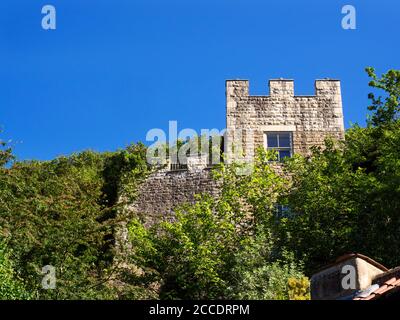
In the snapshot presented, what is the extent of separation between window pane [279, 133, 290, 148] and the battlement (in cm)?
161

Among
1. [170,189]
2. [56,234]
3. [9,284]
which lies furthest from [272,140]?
[9,284]

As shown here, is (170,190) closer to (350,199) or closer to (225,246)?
(225,246)

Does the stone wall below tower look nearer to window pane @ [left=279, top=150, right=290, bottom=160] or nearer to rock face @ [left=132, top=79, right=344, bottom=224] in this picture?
rock face @ [left=132, top=79, right=344, bottom=224]

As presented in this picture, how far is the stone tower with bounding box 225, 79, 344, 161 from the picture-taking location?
2645 cm

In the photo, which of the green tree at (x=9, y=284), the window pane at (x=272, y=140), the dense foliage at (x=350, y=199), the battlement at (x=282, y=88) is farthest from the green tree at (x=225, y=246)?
the green tree at (x=9, y=284)

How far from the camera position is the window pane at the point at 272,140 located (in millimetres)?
26500

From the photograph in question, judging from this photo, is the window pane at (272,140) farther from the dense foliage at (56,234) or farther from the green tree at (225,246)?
the dense foliage at (56,234)

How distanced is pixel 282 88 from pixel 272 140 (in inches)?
84.5

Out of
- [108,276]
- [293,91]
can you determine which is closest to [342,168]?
[293,91]

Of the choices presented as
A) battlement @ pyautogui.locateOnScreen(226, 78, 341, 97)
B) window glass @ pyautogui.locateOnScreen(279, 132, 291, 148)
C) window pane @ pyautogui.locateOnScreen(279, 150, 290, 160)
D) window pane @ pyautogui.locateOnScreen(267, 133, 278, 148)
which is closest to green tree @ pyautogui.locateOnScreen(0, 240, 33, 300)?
window pane @ pyautogui.locateOnScreen(267, 133, 278, 148)

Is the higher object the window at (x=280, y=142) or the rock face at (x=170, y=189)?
the window at (x=280, y=142)

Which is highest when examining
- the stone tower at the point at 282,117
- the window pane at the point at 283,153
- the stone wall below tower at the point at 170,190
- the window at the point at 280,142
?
the stone tower at the point at 282,117

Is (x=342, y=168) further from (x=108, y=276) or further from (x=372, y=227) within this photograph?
(x=108, y=276)

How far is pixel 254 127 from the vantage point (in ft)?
87.3
